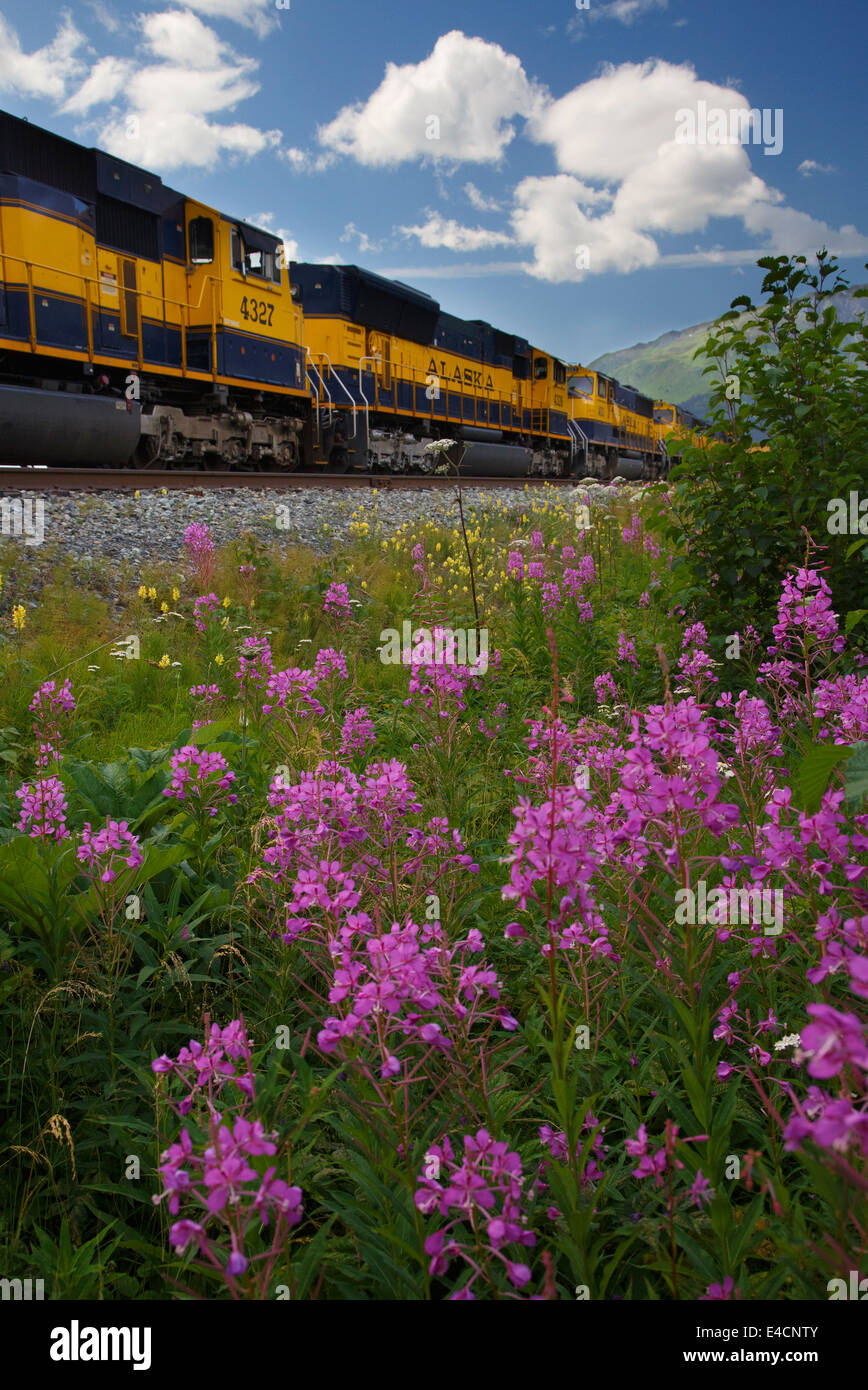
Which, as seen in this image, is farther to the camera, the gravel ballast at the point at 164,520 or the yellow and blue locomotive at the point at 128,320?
the yellow and blue locomotive at the point at 128,320

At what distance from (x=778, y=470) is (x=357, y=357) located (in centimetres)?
1844

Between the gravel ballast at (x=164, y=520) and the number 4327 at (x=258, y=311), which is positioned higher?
the number 4327 at (x=258, y=311)

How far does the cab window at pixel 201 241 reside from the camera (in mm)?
15852

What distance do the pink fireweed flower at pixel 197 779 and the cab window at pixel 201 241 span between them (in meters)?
15.5

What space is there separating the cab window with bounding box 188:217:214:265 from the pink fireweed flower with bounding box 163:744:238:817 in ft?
50.9

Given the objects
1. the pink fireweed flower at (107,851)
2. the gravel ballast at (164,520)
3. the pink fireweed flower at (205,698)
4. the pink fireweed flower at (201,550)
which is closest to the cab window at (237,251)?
the gravel ballast at (164,520)

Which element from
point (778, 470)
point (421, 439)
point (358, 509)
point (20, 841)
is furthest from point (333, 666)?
point (421, 439)

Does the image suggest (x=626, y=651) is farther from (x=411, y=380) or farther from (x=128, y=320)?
(x=411, y=380)

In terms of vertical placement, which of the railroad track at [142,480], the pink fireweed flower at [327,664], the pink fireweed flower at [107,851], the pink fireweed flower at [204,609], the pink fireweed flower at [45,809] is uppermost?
the railroad track at [142,480]

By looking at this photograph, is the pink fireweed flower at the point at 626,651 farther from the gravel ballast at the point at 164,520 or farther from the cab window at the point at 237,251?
the cab window at the point at 237,251

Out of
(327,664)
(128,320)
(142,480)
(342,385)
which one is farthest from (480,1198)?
(342,385)

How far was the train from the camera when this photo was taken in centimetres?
1202

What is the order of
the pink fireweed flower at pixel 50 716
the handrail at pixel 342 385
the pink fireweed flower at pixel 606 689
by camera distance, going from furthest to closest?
the handrail at pixel 342 385 → the pink fireweed flower at pixel 606 689 → the pink fireweed flower at pixel 50 716
